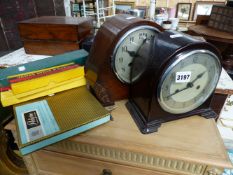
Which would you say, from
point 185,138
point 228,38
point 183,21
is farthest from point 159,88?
point 183,21

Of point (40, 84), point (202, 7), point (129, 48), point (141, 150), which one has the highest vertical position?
point (202, 7)

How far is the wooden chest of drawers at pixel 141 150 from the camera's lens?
44 cm

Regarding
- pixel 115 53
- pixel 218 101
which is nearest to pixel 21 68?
pixel 115 53

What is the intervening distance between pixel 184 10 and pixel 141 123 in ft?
8.20

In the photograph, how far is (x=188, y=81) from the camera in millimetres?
457

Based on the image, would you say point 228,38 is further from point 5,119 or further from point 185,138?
point 5,119

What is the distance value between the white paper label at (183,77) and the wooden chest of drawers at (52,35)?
1.49 ft

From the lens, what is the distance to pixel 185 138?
465 millimetres

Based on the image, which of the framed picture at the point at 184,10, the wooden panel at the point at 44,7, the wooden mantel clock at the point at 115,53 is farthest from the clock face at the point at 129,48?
the framed picture at the point at 184,10

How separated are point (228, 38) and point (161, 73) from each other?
3.69ft

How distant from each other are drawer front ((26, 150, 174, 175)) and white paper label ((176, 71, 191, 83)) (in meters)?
0.26

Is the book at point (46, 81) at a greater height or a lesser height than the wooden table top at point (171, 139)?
greater

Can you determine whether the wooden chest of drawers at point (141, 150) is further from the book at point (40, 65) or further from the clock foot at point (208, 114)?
the book at point (40, 65)

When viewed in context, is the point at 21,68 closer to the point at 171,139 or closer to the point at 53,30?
the point at 53,30
